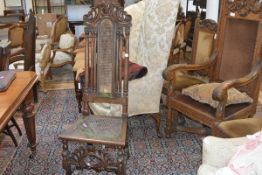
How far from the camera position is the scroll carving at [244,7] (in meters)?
2.34

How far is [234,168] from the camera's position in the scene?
1198 millimetres

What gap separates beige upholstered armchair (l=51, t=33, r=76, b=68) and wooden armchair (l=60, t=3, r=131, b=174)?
253 cm

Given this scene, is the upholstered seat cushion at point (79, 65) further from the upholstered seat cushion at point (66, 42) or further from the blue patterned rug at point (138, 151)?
the upholstered seat cushion at point (66, 42)

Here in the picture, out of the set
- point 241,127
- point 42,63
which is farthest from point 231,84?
point 42,63

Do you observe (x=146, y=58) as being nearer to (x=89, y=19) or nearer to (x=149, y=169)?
(x=89, y=19)

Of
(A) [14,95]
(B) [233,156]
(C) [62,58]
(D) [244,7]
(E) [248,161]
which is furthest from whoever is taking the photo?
(C) [62,58]

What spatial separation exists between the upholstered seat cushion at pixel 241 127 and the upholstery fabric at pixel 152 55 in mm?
900

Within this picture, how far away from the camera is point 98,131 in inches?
75.9

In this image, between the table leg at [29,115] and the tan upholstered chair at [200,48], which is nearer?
the table leg at [29,115]

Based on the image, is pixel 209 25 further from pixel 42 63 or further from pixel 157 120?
pixel 42 63

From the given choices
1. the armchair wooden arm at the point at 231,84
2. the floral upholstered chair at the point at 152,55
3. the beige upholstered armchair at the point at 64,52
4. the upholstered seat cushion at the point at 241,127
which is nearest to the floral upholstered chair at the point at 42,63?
the beige upholstered armchair at the point at 64,52

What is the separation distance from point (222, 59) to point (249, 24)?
39 centimetres

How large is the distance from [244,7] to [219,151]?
59.6 inches

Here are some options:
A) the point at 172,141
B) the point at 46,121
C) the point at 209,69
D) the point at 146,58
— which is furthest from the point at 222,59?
the point at 46,121
